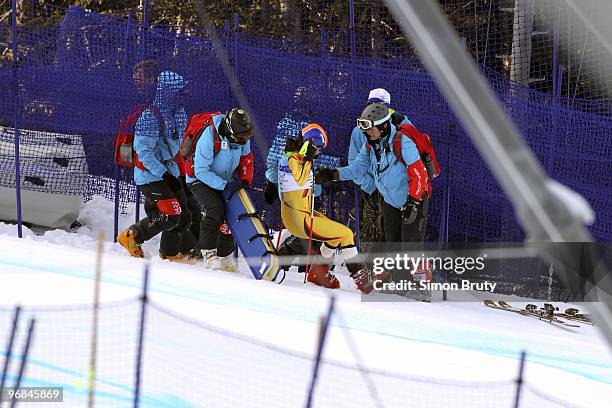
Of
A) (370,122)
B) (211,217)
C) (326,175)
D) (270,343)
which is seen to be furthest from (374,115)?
(270,343)

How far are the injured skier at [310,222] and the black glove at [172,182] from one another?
1054 millimetres

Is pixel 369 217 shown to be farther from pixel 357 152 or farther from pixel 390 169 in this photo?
pixel 390 169

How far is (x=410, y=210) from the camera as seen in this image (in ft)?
29.3

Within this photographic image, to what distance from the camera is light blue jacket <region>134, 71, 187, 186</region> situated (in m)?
9.23

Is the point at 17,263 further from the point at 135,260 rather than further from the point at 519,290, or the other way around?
the point at 519,290

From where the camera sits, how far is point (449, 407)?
520cm

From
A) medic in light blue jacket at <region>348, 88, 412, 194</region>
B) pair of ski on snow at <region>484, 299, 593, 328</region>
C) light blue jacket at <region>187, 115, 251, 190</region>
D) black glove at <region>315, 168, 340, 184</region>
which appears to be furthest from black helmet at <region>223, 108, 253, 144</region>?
pair of ski on snow at <region>484, 299, 593, 328</region>

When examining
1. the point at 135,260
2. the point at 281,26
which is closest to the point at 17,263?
the point at 135,260

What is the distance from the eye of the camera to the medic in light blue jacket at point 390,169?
345 inches

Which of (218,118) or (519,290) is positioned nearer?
(218,118)

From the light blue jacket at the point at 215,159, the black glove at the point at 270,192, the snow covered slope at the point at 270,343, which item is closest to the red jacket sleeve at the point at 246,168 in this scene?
the light blue jacket at the point at 215,159

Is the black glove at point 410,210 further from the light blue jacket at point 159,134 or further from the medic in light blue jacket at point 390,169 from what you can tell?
the light blue jacket at point 159,134

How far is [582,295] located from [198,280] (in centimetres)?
723

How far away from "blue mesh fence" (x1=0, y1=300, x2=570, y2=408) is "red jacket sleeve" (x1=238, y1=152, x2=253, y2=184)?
329 cm
